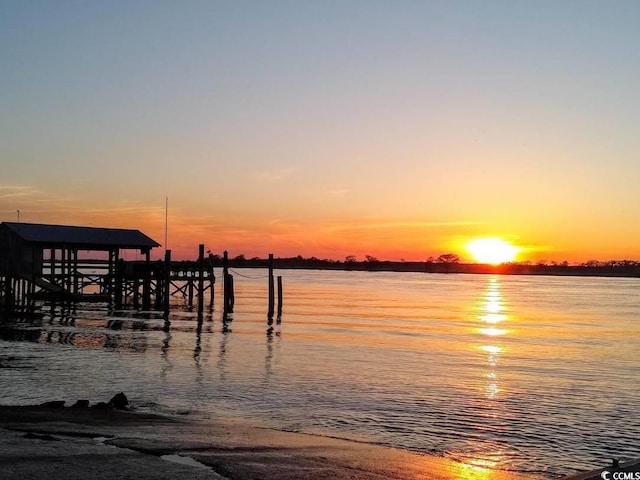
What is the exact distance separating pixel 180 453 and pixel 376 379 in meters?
13.4

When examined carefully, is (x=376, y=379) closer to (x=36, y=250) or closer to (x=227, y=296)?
(x=227, y=296)

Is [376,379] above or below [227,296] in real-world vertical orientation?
below

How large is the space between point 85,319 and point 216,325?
351 inches

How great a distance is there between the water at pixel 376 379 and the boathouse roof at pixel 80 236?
816cm

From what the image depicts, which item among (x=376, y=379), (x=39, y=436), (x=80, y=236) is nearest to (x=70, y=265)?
(x=80, y=236)

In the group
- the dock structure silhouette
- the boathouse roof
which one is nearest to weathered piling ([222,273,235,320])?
the dock structure silhouette

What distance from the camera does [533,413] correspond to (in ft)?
59.6

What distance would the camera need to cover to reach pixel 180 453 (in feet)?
36.3

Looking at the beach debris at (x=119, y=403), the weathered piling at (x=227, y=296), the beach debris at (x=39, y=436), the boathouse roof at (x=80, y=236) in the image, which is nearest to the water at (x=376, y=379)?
the beach debris at (x=119, y=403)

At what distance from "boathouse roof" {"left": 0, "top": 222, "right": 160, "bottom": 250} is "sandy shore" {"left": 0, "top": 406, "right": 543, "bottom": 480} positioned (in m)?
38.3

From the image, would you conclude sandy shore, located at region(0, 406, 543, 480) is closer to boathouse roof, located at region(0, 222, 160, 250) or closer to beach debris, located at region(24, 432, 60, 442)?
beach debris, located at region(24, 432, 60, 442)

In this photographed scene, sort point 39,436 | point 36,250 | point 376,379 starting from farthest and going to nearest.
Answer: point 36,250 → point 376,379 → point 39,436

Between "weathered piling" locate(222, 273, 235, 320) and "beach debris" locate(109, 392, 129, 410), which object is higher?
"weathered piling" locate(222, 273, 235, 320)

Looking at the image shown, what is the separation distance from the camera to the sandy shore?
970 cm
